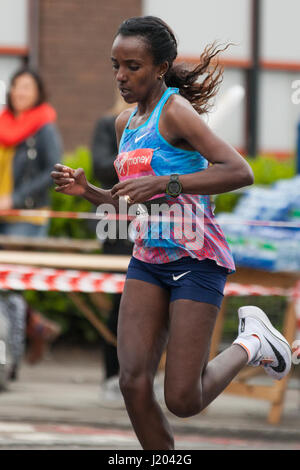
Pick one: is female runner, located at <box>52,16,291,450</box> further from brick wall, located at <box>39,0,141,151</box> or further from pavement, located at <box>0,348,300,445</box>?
brick wall, located at <box>39,0,141,151</box>

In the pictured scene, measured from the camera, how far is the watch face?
14.3ft

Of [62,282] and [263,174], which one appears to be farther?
[263,174]

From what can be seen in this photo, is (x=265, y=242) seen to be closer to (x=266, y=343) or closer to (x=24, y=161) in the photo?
(x=24, y=161)

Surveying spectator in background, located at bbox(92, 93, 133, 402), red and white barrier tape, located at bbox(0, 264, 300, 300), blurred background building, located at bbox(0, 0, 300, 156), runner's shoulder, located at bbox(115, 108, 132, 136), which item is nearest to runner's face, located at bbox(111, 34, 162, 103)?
runner's shoulder, located at bbox(115, 108, 132, 136)

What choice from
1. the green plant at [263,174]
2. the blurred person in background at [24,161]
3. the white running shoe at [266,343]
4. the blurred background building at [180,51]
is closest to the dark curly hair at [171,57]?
the white running shoe at [266,343]

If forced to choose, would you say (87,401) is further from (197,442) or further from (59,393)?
(197,442)

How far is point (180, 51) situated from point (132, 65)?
7.86 metres

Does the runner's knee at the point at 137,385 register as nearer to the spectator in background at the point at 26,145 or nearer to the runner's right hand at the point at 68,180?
the runner's right hand at the point at 68,180

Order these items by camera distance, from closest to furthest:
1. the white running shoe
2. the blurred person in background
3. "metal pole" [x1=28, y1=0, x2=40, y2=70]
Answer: the white running shoe → the blurred person in background → "metal pole" [x1=28, y1=0, x2=40, y2=70]

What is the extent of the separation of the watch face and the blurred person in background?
4.23 m

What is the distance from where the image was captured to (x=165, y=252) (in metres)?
4.61

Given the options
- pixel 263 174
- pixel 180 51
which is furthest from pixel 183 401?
pixel 180 51

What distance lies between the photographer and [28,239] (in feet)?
28.3

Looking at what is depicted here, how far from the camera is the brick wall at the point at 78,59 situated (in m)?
11.8
